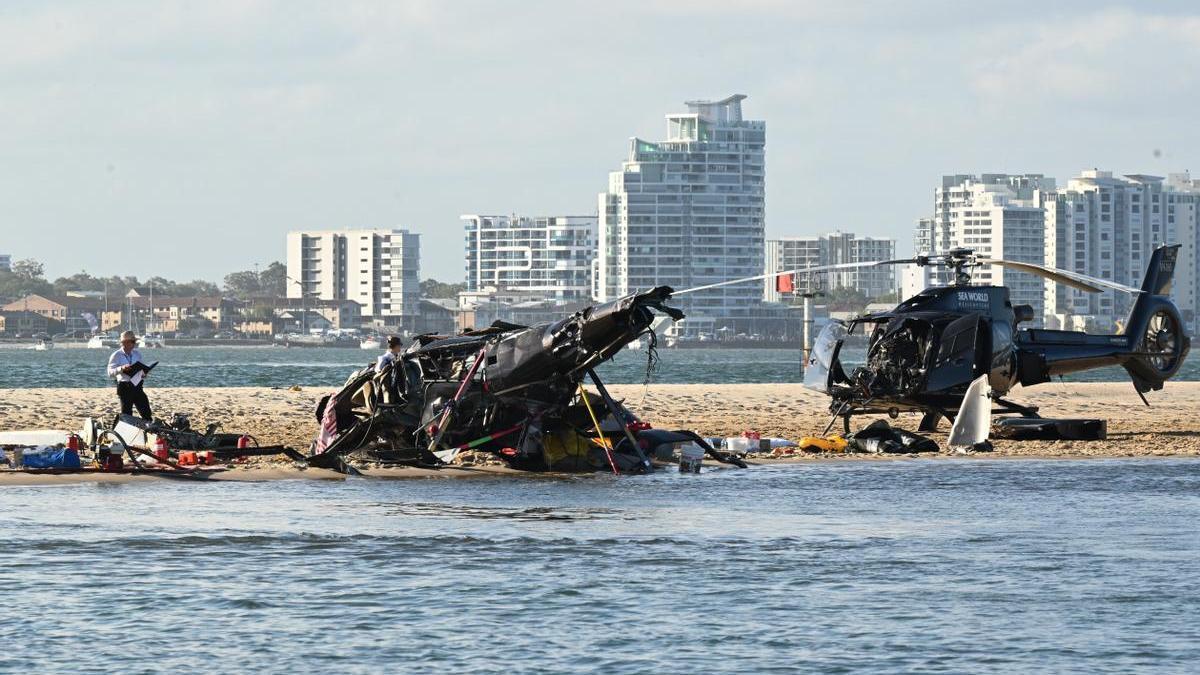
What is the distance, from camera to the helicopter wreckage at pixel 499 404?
24.1 metres

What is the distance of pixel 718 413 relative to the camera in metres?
42.3

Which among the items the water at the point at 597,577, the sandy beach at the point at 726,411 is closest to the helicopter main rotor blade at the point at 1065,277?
the sandy beach at the point at 726,411

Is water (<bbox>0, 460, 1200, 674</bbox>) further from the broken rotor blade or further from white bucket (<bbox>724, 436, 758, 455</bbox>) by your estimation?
the broken rotor blade

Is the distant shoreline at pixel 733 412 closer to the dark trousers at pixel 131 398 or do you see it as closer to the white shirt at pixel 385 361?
the dark trousers at pixel 131 398

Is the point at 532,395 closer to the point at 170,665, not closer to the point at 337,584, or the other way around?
the point at 337,584

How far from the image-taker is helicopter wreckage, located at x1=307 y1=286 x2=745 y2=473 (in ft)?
79.2

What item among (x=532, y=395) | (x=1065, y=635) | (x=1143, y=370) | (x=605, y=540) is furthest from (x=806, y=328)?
(x=1065, y=635)

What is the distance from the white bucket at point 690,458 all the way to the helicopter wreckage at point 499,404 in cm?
64

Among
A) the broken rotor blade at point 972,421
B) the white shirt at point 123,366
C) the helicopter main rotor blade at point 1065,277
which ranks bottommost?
the broken rotor blade at point 972,421

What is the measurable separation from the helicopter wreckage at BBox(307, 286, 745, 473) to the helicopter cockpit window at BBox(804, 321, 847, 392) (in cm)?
525

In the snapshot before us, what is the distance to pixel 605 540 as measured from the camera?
19.3 metres

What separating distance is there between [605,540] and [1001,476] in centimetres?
926

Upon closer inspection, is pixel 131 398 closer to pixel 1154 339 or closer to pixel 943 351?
pixel 943 351

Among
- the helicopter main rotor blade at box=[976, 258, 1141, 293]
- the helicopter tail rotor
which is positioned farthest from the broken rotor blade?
the helicopter tail rotor
